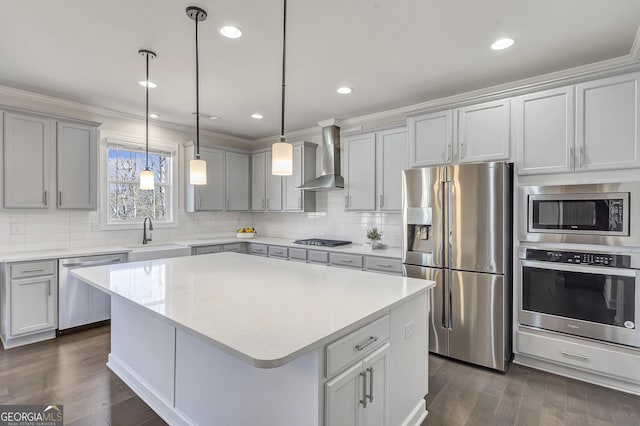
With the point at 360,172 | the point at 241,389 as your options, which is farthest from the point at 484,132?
the point at 241,389

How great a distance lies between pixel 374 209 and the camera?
13.1 ft

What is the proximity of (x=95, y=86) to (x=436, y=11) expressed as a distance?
3358mm

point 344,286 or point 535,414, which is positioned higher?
point 344,286

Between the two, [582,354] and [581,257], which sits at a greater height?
[581,257]

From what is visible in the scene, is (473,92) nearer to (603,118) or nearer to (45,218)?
(603,118)

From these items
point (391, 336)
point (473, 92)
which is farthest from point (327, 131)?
point (391, 336)

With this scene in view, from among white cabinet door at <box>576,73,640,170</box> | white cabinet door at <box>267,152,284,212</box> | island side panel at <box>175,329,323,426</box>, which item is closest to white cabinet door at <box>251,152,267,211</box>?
white cabinet door at <box>267,152,284,212</box>

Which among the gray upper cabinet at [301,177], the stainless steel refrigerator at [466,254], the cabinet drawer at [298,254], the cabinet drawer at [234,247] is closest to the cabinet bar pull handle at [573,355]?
the stainless steel refrigerator at [466,254]

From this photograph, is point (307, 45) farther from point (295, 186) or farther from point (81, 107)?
point (81, 107)

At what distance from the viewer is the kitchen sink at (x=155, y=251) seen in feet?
12.7

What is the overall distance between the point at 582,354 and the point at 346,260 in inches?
88.8

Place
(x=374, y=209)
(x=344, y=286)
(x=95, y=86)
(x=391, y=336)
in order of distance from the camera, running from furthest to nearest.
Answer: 1. (x=374, y=209)
2. (x=95, y=86)
3. (x=344, y=286)
4. (x=391, y=336)

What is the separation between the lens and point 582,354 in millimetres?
2559

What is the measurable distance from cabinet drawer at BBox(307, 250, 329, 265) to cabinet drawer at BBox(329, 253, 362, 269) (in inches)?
3.1
